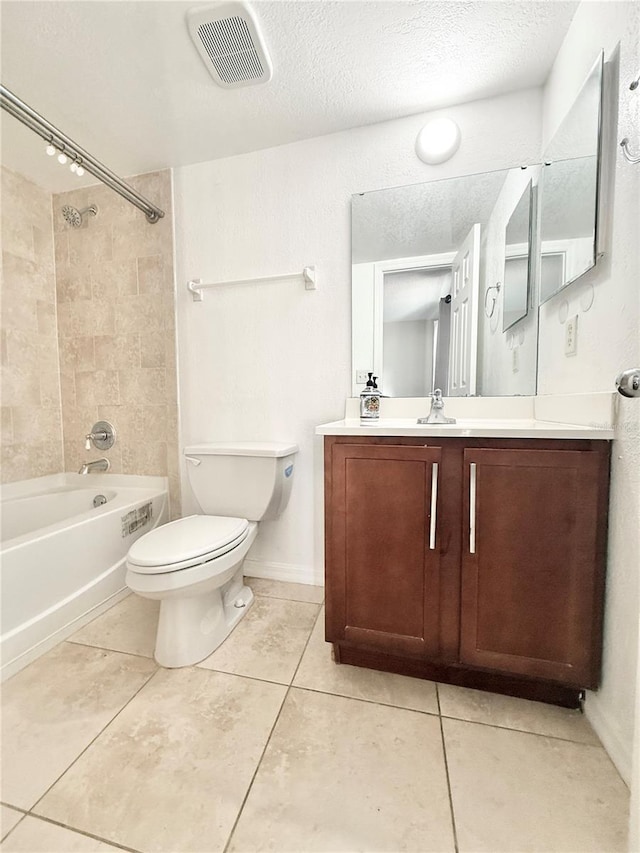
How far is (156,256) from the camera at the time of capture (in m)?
1.88

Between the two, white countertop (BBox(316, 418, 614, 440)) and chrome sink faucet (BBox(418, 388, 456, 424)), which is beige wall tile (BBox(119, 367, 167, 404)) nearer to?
white countertop (BBox(316, 418, 614, 440))

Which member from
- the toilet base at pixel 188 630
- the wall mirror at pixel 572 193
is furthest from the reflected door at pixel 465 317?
the toilet base at pixel 188 630

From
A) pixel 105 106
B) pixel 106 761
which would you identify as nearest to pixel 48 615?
pixel 106 761

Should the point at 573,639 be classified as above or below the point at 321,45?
below

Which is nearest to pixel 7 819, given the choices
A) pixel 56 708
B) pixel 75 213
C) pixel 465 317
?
pixel 56 708

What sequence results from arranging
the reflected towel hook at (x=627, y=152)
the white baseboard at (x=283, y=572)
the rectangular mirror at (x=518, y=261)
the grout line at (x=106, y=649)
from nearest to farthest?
the reflected towel hook at (x=627, y=152)
the grout line at (x=106, y=649)
the rectangular mirror at (x=518, y=261)
the white baseboard at (x=283, y=572)

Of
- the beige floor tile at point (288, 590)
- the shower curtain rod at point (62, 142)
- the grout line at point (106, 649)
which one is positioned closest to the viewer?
the shower curtain rod at point (62, 142)

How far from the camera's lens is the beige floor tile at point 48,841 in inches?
27.1

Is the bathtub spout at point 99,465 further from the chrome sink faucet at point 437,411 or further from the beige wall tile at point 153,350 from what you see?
the chrome sink faucet at point 437,411

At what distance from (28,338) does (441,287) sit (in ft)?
7.34

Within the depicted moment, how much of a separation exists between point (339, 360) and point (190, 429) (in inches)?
35.4

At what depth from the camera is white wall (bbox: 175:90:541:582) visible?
156 centimetres

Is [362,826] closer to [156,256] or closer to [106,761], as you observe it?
[106,761]

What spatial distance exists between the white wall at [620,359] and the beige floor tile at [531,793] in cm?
9
